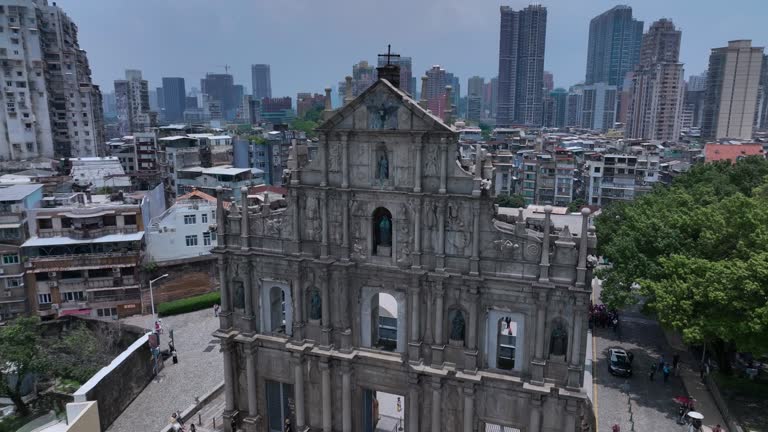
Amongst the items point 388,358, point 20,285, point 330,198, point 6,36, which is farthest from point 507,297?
point 6,36

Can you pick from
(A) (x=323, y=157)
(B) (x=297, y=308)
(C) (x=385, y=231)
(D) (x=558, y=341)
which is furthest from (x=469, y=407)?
(A) (x=323, y=157)

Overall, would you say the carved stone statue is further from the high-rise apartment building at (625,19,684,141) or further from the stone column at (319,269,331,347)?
the high-rise apartment building at (625,19,684,141)

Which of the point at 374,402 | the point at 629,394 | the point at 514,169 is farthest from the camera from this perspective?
the point at 514,169

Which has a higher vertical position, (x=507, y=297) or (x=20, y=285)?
(x=507, y=297)

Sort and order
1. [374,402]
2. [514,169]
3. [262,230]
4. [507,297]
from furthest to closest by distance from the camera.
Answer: [514,169] → [374,402] → [262,230] → [507,297]

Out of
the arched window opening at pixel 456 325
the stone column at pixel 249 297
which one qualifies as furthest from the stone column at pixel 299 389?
the arched window opening at pixel 456 325

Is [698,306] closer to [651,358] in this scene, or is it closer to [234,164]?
[651,358]

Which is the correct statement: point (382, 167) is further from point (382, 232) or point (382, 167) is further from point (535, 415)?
point (535, 415)
